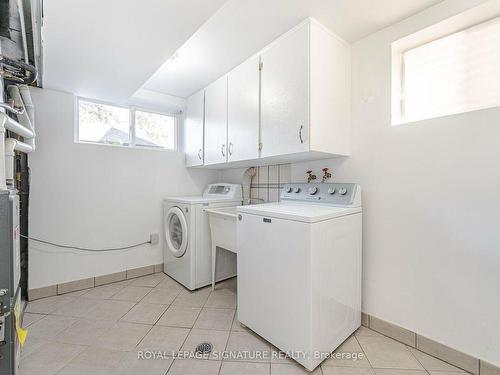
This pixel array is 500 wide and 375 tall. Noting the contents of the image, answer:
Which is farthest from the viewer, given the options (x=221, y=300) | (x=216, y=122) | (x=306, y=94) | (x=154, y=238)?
(x=154, y=238)

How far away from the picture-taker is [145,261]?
2.74 meters

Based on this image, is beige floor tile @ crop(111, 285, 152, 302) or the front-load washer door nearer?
beige floor tile @ crop(111, 285, 152, 302)

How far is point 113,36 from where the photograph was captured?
145 centimetres

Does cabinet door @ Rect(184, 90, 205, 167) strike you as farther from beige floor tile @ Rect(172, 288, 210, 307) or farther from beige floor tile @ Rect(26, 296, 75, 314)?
beige floor tile @ Rect(26, 296, 75, 314)

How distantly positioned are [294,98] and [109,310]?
7.41 feet

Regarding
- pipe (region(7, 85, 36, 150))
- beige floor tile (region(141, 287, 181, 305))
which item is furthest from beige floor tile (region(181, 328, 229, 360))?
pipe (region(7, 85, 36, 150))

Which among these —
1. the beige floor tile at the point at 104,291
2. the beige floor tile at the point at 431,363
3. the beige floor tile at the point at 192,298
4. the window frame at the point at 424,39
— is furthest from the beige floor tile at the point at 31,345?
the window frame at the point at 424,39

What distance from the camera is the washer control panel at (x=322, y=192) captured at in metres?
1.66

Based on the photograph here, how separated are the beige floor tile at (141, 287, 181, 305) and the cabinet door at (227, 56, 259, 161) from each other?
1416mm

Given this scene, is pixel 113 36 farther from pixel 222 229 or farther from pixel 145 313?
pixel 145 313

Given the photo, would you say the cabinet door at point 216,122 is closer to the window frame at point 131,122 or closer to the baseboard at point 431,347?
the window frame at point 131,122

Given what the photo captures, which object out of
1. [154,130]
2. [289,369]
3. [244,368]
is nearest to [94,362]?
[244,368]

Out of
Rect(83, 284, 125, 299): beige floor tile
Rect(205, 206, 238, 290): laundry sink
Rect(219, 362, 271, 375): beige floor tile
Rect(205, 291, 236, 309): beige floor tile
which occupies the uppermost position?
Rect(205, 206, 238, 290): laundry sink

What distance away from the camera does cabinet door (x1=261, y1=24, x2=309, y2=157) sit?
5.04ft
